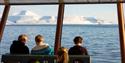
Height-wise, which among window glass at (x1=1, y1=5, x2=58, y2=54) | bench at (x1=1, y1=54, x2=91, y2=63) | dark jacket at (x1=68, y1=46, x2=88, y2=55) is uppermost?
window glass at (x1=1, y1=5, x2=58, y2=54)

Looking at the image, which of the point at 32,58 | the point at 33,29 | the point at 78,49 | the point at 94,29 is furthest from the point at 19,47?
the point at 94,29

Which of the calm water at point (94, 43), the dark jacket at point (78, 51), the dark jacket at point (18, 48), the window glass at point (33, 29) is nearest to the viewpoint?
the dark jacket at point (78, 51)

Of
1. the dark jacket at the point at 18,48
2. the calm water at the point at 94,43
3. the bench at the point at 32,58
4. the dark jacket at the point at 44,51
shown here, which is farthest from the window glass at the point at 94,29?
the bench at the point at 32,58

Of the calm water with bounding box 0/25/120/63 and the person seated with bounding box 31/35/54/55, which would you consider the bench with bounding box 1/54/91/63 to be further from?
the calm water with bounding box 0/25/120/63

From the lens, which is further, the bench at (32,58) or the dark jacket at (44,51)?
the dark jacket at (44,51)

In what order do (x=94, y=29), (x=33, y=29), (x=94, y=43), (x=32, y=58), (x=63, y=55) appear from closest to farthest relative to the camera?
(x=63, y=55)
(x=32, y=58)
(x=94, y=43)
(x=33, y=29)
(x=94, y=29)

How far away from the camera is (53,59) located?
19.0 feet

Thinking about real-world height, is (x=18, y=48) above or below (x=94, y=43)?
below

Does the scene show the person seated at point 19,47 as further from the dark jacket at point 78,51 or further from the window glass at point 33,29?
the window glass at point 33,29

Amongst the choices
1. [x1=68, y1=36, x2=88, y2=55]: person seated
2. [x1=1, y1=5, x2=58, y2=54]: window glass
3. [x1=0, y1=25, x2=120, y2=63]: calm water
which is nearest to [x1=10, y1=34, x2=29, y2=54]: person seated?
[x1=68, y1=36, x2=88, y2=55]: person seated

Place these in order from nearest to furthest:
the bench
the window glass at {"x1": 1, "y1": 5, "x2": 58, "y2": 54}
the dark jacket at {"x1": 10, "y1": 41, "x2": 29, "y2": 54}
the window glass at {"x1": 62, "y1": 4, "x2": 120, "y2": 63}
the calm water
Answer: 1. the bench
2. the dark jacket at {"x1": 10, "y1": 41, "x2": 29, "y2": 54}
3. the calm water
4. the window glass at {"x1": 1, "y1": 5, "x2": 58, "y2": 54}
5. the window glass at {"x1": 62, "y1": 4, "x2": 120, "y2": 63}

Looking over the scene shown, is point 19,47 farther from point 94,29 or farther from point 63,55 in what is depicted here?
point 94,29

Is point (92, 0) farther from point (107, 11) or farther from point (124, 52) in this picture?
point (107, 11)

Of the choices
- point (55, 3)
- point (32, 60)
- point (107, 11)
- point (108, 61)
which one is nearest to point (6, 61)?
point (32, 60)
